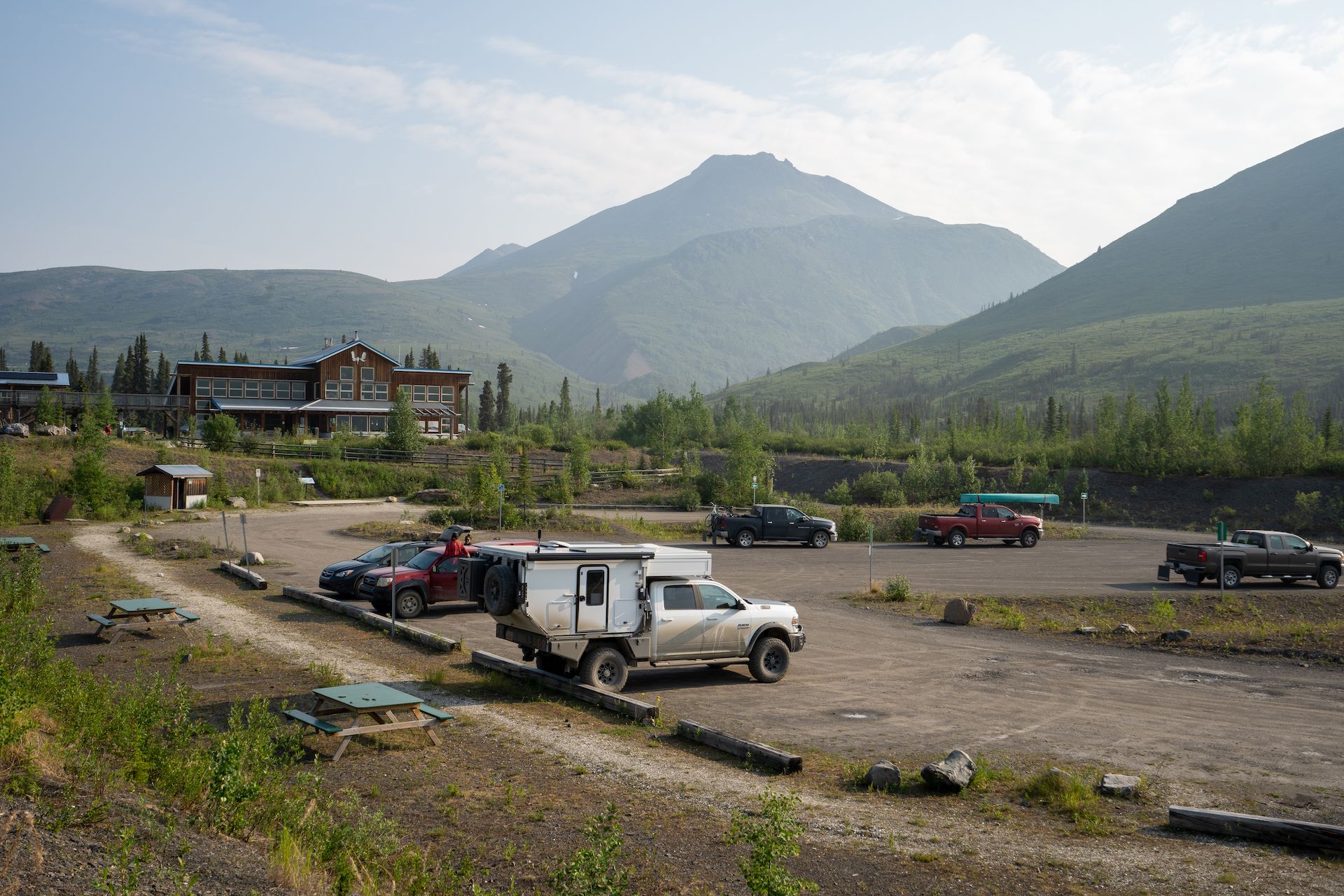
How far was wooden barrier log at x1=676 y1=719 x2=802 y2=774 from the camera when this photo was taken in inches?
412

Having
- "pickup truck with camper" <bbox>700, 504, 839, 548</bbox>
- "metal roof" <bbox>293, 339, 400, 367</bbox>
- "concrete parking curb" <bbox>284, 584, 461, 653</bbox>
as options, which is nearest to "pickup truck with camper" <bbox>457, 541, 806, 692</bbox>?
"concrete parking curb" <bbox>284, 584, 461, 653</bbox>

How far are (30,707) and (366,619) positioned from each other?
10393 mm

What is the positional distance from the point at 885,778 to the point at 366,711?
5.95 m

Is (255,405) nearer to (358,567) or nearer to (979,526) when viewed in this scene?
(979,526)

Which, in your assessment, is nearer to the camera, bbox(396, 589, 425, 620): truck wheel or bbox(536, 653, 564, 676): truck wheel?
bbox(536, 653, 564, 676): truck wheel

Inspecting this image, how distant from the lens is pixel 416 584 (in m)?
21.1

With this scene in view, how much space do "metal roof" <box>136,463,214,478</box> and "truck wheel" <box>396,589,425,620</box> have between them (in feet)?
Answer: 100

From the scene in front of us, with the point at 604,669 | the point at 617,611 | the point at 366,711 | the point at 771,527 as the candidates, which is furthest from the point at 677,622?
the point at 771,527

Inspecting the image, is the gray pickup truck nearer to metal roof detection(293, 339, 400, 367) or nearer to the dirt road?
the dirt road

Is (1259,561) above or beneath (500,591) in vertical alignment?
beneath

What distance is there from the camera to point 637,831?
27.3 feet

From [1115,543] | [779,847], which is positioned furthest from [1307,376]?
[779,847]

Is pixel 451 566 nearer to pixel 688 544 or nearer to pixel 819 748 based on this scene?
pixel 819 748

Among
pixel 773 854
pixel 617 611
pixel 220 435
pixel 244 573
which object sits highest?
pixel 220 435
